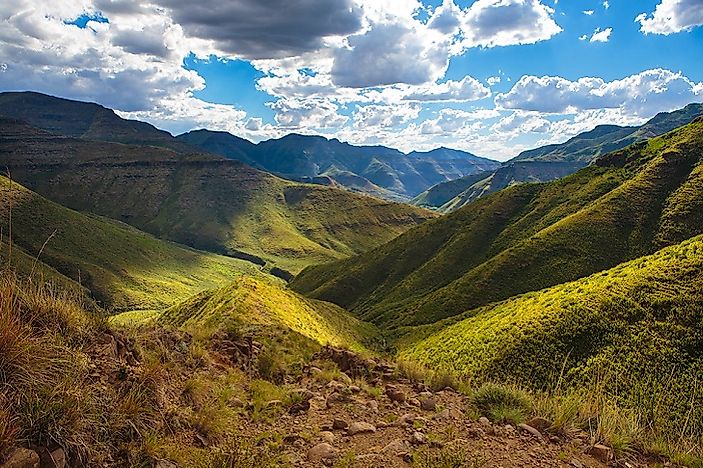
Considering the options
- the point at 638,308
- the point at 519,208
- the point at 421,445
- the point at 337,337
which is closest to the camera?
the point at 421,445

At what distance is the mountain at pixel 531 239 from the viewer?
79188 millimetres

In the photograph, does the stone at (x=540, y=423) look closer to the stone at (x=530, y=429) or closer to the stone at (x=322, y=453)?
the stone at (x=530, y=429)

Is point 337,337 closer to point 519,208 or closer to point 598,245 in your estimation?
point 598,245

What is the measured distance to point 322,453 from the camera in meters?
7.88

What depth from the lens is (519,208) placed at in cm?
12419

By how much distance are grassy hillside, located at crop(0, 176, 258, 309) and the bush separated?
13664 cm

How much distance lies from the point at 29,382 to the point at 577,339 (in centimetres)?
4144

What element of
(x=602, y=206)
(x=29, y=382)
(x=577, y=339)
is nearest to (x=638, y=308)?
(x=577, y=339)

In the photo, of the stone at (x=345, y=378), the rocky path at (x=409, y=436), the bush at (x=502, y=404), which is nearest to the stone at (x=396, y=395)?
the rocky path at (x=409, y=436)

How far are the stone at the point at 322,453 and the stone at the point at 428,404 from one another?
3466 millimetres

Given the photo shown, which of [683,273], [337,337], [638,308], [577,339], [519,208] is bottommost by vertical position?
[337,337]

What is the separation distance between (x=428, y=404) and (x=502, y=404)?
1.78 meters

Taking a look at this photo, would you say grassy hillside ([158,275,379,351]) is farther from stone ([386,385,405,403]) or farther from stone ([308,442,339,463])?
stone ([308,442,339,463])

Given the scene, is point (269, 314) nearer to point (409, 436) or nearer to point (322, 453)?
point (409, 436)
